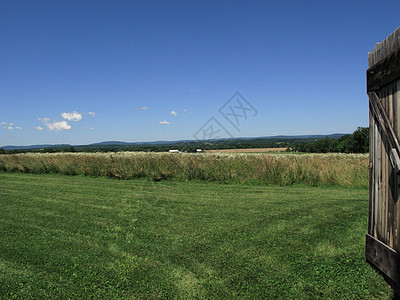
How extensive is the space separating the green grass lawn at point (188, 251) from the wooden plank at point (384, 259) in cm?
12

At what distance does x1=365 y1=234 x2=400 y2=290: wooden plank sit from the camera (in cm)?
252

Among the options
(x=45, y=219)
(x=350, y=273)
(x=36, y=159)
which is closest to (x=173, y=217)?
(x=45, y=219)

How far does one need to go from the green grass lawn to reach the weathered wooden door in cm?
28

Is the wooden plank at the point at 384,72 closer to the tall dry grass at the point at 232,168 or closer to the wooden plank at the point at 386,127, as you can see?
the wooden plank at the point at 386,127

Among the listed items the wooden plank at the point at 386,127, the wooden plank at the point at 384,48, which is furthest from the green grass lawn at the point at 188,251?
the wooden plank at the point at 384,48

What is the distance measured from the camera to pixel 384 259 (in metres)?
2.71

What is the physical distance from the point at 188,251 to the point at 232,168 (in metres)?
7.54

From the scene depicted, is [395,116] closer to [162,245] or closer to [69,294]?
[162,245]

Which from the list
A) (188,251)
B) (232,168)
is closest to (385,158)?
(188,251)

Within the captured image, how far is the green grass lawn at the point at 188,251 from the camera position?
2.71m

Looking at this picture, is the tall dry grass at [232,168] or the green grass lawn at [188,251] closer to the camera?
the green grass lawn at [188,251]

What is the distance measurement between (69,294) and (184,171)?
28.8 ft

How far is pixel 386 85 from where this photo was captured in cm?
272

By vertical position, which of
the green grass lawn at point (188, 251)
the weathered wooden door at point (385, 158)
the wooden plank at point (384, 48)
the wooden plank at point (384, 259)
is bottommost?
the green grass lawn at point (188, 251)
